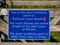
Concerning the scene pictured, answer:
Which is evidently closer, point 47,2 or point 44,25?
point 44,25

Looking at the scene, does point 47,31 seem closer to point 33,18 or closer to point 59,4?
point 33,18

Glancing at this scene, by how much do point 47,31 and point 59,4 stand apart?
187 inches

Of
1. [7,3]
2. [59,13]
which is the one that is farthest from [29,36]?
[7,3]

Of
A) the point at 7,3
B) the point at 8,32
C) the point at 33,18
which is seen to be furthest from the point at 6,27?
the point at 7,3

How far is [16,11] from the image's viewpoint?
6578mm

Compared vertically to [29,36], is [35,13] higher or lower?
higher

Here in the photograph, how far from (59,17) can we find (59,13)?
0.30 ft

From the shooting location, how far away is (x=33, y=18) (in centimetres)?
659

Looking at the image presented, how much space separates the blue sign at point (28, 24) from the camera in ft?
21.6

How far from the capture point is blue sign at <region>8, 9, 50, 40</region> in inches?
259

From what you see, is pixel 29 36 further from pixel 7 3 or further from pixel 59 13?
pixel 7 3

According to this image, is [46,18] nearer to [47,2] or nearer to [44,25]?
[44,25]

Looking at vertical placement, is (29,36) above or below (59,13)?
below

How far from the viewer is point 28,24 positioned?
261 inches
